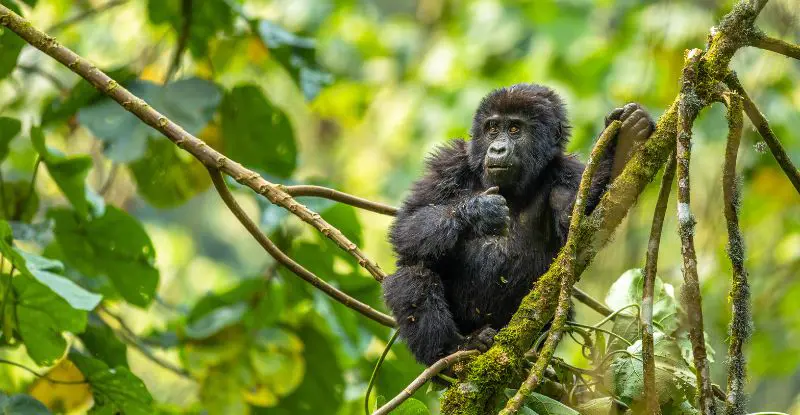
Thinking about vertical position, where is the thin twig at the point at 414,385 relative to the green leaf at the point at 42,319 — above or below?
above

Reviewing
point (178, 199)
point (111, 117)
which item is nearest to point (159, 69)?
point (178, 199)

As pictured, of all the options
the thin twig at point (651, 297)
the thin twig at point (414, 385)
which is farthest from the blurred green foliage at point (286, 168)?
the thin twig at point (651, 297)

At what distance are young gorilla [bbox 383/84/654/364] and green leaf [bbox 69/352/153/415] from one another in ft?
3.69

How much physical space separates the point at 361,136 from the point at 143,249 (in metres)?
7.74

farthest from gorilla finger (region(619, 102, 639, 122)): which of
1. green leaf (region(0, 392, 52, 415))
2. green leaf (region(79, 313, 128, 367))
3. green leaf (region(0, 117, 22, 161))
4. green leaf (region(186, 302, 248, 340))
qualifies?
green leaf (region(186, 302, 248, 340))

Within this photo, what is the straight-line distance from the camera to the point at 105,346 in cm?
436

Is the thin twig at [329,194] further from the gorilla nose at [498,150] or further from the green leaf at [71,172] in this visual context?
the green leaf at [71,172]

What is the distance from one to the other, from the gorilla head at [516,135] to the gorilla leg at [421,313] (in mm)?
603

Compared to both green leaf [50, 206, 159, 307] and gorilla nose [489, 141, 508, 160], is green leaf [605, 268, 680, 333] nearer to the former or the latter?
gorilla nose [489, 141, 508, 160]

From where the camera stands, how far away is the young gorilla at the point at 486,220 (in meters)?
3.61

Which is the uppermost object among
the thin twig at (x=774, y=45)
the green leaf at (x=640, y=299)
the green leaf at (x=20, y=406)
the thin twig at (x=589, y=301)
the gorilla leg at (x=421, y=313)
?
the thin twig at (x=774, y=45)

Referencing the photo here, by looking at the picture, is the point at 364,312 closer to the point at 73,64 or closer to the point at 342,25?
the point at 73,64

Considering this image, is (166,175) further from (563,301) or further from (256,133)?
(563,301)

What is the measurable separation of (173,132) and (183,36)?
92.7 inches
